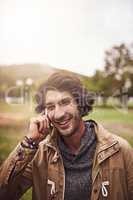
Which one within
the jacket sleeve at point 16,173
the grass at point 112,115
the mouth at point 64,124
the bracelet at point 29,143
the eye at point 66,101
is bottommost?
the jacket sleeve at point 16,173

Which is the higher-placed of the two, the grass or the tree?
the tree

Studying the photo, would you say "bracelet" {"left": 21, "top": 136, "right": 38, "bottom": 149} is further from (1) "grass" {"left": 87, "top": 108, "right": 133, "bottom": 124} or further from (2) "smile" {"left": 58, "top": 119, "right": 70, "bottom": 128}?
(1) "grass" {"left": 87, "top": 108, "right": 133, "bottom": 124}

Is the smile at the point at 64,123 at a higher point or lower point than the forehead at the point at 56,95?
lower

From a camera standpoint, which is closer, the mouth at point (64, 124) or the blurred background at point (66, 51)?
the mouth at point (64, 124)

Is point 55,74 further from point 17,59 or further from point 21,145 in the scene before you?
point 21,145

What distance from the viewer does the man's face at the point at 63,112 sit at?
196 centimetres

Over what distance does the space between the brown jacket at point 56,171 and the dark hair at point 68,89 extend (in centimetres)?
15

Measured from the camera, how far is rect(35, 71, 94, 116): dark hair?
1972 mm

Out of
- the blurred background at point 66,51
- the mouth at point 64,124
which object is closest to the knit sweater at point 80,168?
the mouth at point 64,124

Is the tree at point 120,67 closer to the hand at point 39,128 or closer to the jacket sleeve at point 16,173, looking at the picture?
the hand at point 39,128

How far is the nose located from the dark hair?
0.08m

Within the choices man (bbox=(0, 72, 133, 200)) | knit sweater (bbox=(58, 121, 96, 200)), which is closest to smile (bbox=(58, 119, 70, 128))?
man (bbox=(0, 72, 133, 200))

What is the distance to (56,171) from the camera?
6.32 ft

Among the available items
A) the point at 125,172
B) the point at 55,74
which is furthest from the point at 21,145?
the point at 125,172
